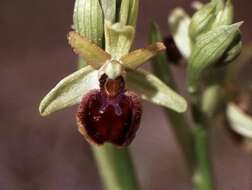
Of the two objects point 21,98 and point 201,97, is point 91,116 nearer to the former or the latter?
point 201,97

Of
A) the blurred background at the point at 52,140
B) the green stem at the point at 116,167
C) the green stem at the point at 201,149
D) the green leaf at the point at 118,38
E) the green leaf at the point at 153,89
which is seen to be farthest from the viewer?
the blurred background at the point at 52,140

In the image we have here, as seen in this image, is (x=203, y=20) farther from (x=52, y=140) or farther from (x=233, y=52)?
(x=52, y=140)

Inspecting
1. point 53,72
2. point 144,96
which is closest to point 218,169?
point 53,72

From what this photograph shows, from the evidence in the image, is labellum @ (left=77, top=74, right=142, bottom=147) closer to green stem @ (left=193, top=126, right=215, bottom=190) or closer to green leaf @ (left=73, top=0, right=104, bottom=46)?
green leaf @ (left=73, top=0, right=104, bottom=46)

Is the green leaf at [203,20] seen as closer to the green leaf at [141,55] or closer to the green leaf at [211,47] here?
the green leaf at [211,47]

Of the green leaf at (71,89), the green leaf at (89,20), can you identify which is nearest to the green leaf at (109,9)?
the green leaf at (89,20)

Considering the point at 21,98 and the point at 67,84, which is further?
the point at 21,98
